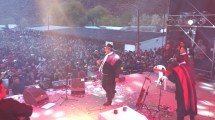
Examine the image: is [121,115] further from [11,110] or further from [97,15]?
[97,15]

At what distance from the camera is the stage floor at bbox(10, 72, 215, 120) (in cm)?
631

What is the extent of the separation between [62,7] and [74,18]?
5104 millimetres

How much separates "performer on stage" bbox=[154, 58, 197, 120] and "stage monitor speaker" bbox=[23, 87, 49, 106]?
12.7 ft

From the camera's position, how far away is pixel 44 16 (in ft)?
203

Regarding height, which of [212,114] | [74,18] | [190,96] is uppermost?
[74,18]

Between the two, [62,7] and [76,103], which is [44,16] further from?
[76,103]

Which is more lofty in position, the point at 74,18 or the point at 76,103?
the point at 74,18

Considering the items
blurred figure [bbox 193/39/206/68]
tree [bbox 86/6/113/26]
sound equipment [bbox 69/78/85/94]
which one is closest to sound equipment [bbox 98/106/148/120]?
sound equipment [bbox 69/78/85/94]

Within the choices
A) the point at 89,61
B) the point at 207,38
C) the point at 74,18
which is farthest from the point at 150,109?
the point at 74,18

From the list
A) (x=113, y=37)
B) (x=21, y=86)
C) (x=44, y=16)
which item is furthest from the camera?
(x=44, y=16)

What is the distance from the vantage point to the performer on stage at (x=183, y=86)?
501 centimetres

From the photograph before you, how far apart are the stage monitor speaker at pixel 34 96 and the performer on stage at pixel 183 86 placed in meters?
3.87

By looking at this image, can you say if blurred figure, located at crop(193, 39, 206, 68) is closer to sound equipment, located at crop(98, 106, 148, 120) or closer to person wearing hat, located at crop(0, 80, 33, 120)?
sound equipment, located at crop(98, 106, 148, 120)

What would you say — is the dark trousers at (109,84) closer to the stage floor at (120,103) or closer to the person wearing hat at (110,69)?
the person wearing hat at (110,69)
